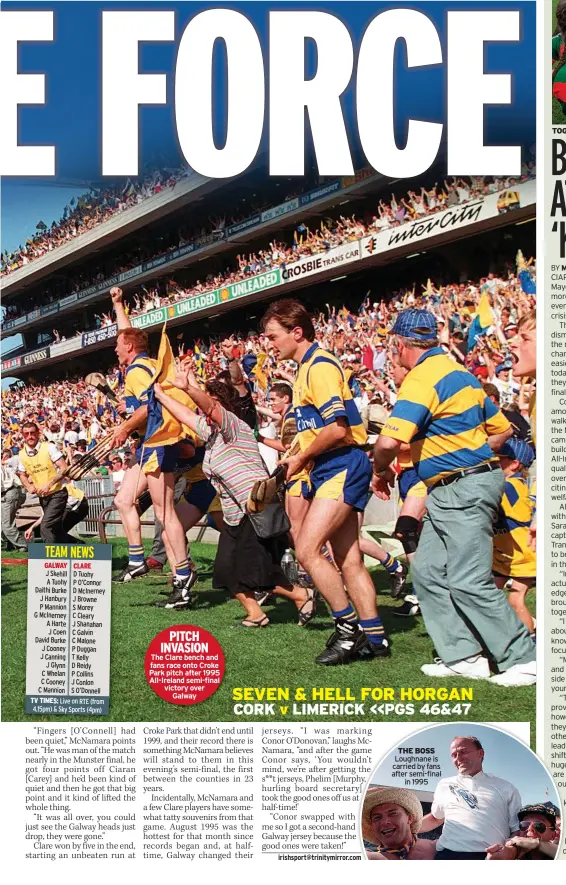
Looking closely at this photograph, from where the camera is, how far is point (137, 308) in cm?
537

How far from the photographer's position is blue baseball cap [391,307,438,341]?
460 centimetres

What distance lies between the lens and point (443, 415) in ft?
14.6

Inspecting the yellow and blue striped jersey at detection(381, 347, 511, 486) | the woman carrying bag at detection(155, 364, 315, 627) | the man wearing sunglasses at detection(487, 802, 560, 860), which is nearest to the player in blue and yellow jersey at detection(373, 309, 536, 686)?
the yellow and blue striped jersey at detection(381, 347, 511, 486)

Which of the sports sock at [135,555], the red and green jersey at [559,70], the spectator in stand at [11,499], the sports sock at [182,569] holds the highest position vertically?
the red and green jersey at [559,70]

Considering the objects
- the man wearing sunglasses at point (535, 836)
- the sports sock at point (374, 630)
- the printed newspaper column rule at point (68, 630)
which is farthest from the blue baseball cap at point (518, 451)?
the printed newspaper column rule at point (68, 630)

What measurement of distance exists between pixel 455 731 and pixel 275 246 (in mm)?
3144

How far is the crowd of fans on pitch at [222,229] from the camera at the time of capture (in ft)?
16.4

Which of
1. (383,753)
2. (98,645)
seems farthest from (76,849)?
(383,753)

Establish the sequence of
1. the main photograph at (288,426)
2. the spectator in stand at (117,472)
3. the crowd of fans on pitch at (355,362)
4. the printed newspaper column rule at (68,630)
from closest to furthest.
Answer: the main photograph at (288,426) < the printed newspaper column rule at (68,630) < the crowd of fans on pitch at (355,362) < the spectator in stand at (117,472)

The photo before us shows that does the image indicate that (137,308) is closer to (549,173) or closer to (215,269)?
(215,269)

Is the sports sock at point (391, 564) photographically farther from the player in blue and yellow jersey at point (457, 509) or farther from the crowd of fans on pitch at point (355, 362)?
the crowd of fans on pitch at point (355, 362)

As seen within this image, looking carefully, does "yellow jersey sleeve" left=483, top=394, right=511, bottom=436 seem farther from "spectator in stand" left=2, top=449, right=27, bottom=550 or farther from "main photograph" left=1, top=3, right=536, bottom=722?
"spectator in stand" left=2, top=449, right=27, bottom=550

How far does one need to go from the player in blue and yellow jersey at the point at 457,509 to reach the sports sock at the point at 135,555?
1.42 m

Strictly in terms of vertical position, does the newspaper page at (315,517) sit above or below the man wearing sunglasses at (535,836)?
above
